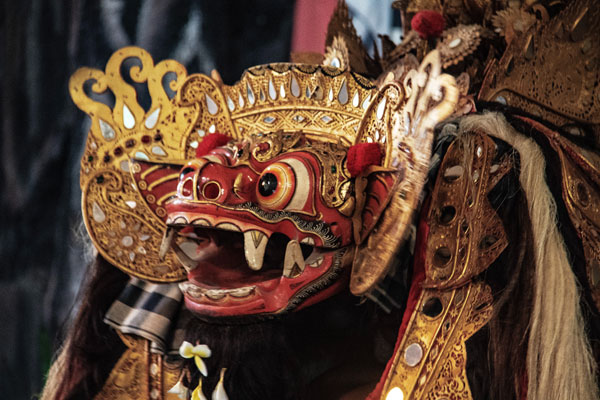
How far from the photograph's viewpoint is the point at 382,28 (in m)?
1.48

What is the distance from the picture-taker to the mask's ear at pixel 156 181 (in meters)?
1.15

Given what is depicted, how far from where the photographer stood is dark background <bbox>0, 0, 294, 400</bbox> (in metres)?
1.45

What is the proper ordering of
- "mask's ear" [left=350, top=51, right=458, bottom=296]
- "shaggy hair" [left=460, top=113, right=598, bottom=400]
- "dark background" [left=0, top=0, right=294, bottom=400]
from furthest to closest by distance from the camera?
"dark background" [left=0, top=0, right=294, bottom=400], "mask's ear" [left=350, top=51, right=458, bottom=296], "shaggy hair" [left=460, top=113, right=598, bottom=400]

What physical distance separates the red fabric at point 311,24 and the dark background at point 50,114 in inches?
0.9

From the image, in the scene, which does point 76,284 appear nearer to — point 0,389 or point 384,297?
point 0,389

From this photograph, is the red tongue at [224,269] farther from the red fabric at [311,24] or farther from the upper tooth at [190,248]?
the red fabric at [311,24]

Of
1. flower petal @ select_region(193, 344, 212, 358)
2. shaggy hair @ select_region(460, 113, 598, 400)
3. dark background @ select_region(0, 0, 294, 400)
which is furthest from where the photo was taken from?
dark background @ select_region(0, 0, 294, 400)

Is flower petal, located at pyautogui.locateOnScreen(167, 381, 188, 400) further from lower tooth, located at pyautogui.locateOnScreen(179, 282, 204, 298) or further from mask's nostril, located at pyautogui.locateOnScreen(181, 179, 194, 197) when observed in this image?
mask's nostril, located at pyautogui.locateOnScreen(181, 179, 194, 197)

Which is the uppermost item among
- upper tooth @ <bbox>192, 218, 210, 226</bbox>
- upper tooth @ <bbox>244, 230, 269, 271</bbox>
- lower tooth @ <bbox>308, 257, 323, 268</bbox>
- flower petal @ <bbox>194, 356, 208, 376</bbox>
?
upper tooth @ <bbox>192, 218, 210, 226</bbox>

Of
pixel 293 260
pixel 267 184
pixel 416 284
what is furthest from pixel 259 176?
pixel 416 284

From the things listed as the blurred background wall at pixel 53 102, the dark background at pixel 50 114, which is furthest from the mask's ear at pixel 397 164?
the dark background at pixel 50 114

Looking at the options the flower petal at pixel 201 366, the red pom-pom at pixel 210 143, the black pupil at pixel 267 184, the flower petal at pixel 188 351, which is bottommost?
the flower petal at pixel 201 366

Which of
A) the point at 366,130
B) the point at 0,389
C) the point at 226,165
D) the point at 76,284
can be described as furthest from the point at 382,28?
the point at 0,389

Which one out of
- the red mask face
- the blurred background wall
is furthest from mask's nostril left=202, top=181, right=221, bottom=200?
the blurred background wall
